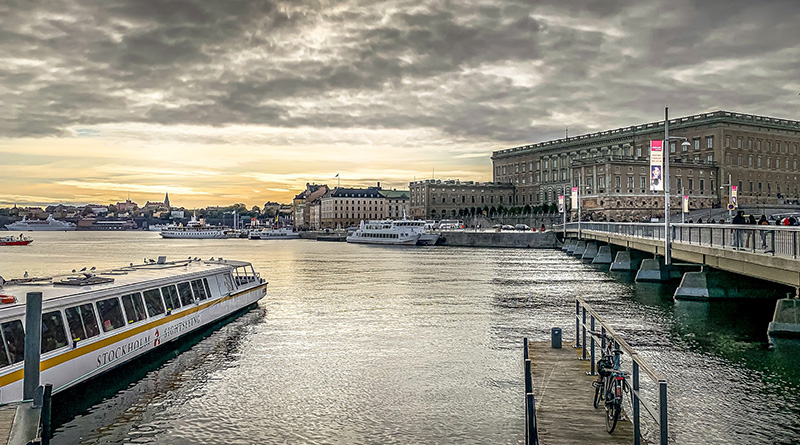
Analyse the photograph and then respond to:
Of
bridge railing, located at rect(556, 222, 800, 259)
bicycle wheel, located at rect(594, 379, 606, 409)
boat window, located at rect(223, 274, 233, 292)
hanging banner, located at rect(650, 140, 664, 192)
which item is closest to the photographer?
bicycle wheel, located at rect(594, 379, 606, 409)

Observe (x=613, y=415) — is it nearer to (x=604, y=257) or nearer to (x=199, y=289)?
(x=199, y=289)

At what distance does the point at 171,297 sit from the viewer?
28.3m

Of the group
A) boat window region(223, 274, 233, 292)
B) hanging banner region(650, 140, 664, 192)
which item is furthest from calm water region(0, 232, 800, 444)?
hanging banner region(650, 140, 664, 192)

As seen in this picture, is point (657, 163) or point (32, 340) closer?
point (32, 340)

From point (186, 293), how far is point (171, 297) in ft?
6.00

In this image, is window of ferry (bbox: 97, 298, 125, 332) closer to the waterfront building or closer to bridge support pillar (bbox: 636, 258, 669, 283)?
bridge support pillar (bbox: 636, 258, 669, 283)

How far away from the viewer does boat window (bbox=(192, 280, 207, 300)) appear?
31.4 m

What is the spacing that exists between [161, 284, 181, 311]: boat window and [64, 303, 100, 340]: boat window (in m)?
6.07

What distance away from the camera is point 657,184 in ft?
146

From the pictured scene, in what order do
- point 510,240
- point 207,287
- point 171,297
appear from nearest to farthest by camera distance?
point 171,297
point 207,287
point 510,240

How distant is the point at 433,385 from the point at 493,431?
15.9ft

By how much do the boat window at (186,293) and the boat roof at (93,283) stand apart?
46 cm

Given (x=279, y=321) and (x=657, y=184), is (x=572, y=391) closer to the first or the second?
(x=279, y=321)

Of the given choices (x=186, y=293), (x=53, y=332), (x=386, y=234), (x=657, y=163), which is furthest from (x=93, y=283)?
(x=386, y=234)
